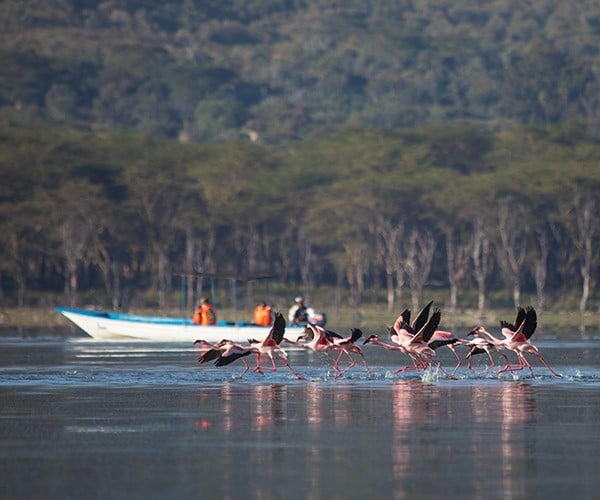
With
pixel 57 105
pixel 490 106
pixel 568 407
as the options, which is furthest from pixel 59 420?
pixel 490 106

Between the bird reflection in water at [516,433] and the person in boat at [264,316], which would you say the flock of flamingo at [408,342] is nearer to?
the bird reflection in water at [516,433]

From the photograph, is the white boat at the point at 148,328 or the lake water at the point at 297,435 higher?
the white boat at the point at 148,328

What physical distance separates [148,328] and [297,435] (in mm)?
33618

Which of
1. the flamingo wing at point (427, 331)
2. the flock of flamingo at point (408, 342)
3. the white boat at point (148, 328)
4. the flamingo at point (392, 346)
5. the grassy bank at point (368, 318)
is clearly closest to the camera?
the flock of flamingo at point (408, 342)

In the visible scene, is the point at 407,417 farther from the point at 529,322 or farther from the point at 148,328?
the point at 148,328

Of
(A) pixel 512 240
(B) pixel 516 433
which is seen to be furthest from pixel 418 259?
(B) pixel 516 433

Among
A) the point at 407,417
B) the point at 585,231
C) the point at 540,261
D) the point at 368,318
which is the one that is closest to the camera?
the point at 407,417

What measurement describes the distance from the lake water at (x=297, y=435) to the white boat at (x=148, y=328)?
18.6 m

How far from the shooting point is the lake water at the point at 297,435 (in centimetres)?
1622

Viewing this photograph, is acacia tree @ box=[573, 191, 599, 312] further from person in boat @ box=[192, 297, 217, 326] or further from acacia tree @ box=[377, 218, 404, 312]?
person in boat @ box=[192, 297, 217, 326]

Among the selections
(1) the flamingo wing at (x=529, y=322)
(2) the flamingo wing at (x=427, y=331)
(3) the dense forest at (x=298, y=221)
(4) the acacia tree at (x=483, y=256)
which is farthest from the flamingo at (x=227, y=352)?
(3) the dense forest at (x=298, y=221)

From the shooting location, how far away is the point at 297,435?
2042 centimetres

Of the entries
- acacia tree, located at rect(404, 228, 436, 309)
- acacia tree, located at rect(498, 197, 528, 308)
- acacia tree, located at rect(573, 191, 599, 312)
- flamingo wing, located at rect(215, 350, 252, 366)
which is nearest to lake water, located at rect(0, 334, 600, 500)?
flamingo wing, located at rect(215, 350, 252, 366)

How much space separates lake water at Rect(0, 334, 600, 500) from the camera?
53.2 feet
